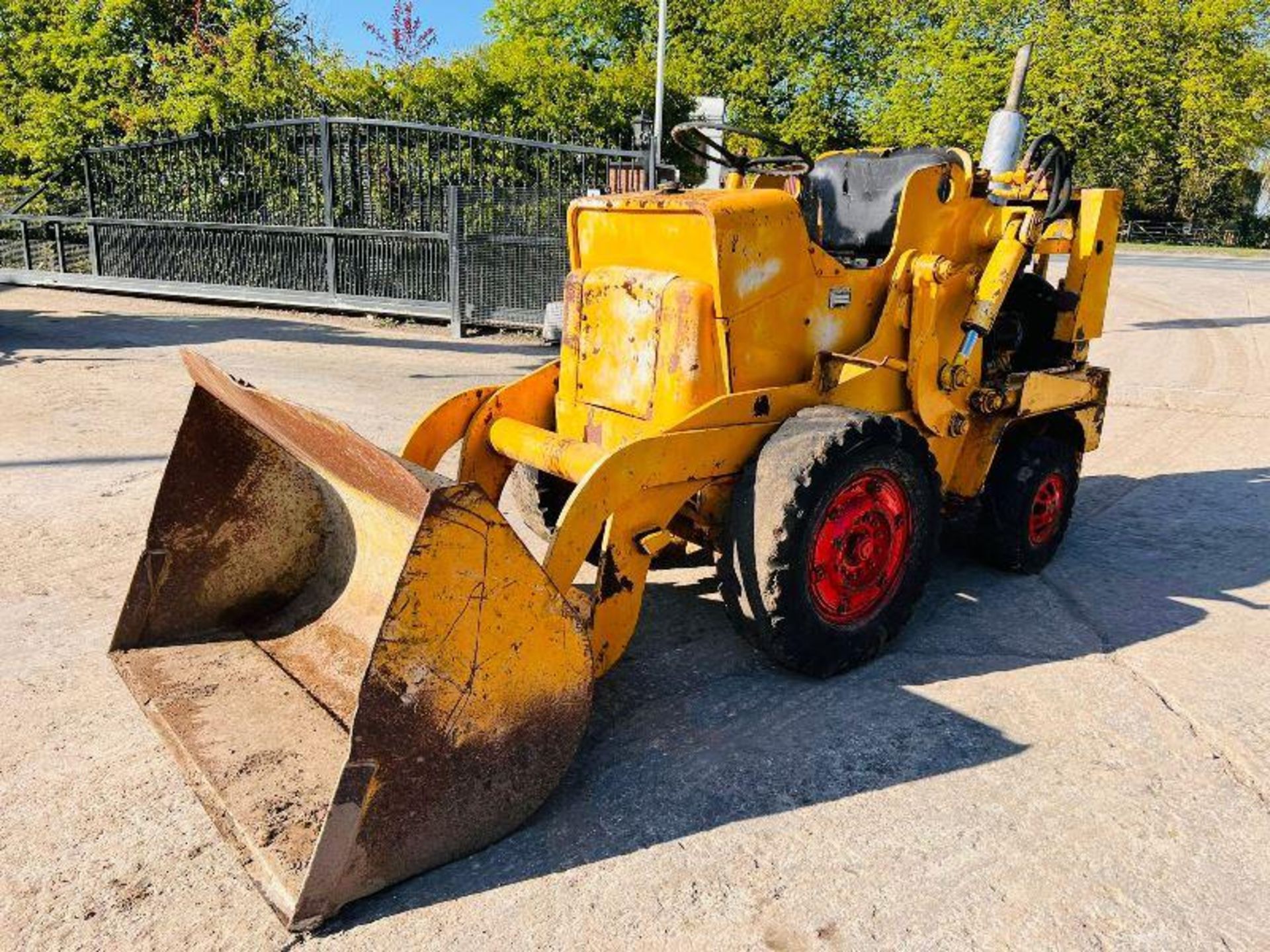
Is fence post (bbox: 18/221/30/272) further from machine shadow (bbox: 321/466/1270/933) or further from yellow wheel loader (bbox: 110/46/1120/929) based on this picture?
machine shadow (bbox: 321/466/1270/933)

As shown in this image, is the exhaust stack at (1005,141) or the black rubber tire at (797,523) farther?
the exhaust stack at (1005,141)

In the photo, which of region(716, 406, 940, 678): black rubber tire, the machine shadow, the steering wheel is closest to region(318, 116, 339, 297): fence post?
the steering wheel

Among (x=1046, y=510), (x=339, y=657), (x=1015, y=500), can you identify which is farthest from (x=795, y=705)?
(x=1046, y=510)

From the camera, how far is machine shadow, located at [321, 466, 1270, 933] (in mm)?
2967

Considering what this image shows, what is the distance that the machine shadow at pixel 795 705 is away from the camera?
2.97 metres

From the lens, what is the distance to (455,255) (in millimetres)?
12328

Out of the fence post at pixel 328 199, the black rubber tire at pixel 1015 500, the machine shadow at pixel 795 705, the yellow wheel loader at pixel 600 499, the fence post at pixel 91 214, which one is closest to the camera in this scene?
the yellow wheel loader at pixel 600 499

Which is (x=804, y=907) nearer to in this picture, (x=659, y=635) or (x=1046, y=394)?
(x=659, y=635)

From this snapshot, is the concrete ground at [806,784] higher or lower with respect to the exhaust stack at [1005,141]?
lower

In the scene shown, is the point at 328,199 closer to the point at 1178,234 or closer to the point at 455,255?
the point at 455,255

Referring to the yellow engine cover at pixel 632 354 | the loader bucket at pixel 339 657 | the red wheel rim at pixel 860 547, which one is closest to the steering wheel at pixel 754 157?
the yellow engine cover at pixel 632 354

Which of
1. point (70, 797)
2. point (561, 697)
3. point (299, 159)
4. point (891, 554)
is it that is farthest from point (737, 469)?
point (299, 159)

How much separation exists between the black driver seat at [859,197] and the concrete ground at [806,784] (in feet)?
5.72

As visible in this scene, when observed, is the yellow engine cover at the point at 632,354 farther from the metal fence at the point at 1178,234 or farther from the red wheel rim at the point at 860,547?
the metal fence at the point at 1178,234
